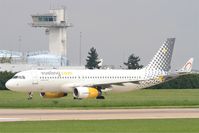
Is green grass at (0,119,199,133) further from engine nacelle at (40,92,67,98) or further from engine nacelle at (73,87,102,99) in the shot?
engine nacelle at (40,92,67,98)

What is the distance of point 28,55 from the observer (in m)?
166

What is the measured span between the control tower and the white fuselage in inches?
3608

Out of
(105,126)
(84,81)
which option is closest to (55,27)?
(84,81)

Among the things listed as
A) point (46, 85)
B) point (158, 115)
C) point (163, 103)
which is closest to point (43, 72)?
point (46, 85)

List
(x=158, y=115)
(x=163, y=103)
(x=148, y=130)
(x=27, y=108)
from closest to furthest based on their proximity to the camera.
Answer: (x=148, y=130), (x=158, y=115), (x=27, y=108), (x=163, y=103)

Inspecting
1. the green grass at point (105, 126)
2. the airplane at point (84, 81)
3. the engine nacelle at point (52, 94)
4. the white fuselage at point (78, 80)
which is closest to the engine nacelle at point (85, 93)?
the airplane at point (84, 81)

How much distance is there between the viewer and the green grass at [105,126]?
29975 millimetres

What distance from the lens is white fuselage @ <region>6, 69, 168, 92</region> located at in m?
70.8

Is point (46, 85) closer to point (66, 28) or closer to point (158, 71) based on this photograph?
point (158, 71)

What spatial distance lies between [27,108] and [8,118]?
36.4 ft

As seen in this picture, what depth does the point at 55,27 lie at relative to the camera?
17100 centimetres

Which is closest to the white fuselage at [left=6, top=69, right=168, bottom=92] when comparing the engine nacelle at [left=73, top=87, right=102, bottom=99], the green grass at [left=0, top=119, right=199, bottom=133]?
the engine nacelle at [left=73, top=87, right=102, bottom=99]

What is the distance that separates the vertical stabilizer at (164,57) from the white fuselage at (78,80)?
1928 mm

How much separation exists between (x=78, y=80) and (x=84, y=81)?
65 centimetres
